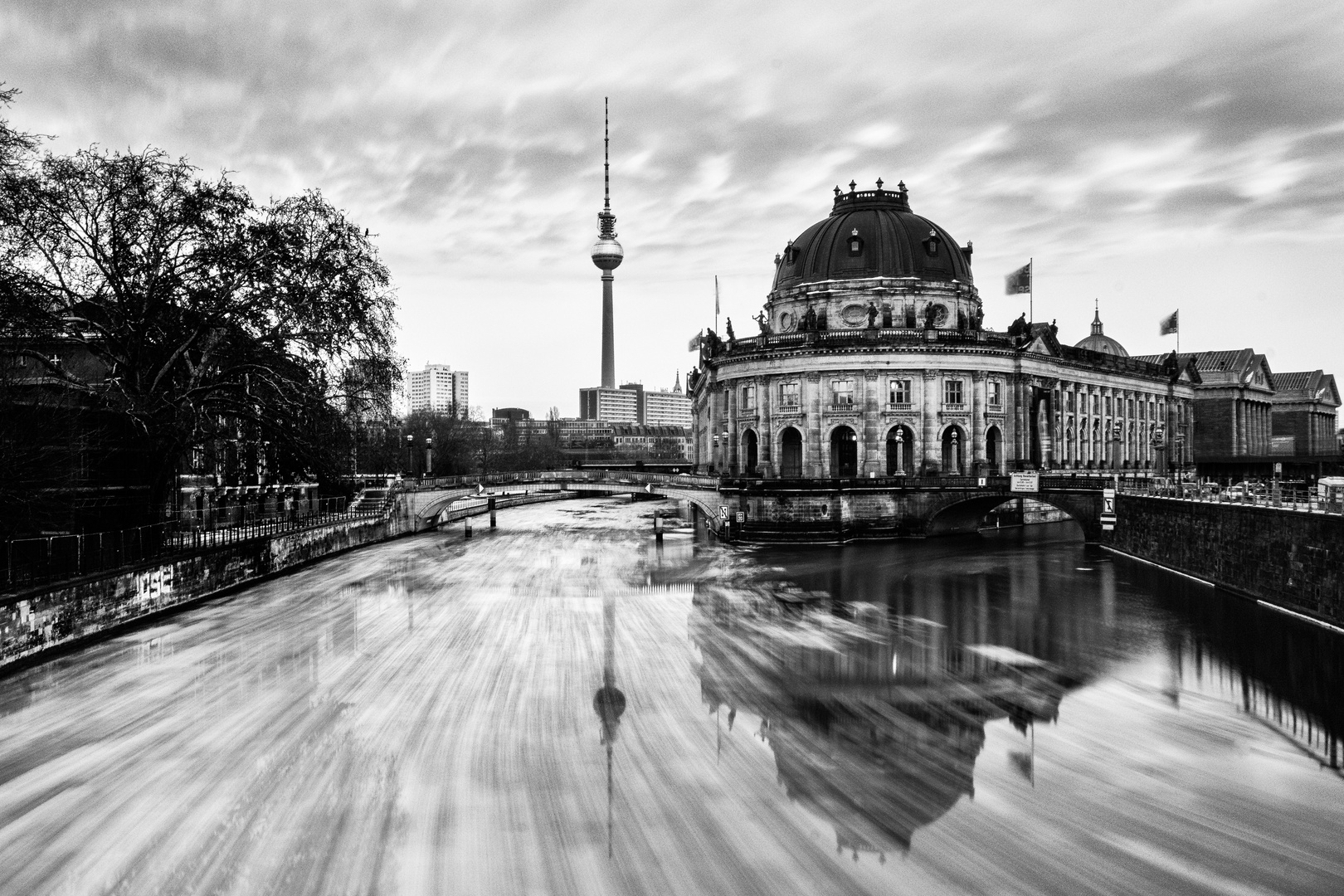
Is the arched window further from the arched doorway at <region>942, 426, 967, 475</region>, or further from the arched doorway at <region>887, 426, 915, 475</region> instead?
the arched doorway at <region>942, 426, 967, 475</region>

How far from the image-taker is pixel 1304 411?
144 metres

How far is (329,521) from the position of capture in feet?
193

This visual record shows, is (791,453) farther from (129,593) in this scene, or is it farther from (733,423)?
(129,593)

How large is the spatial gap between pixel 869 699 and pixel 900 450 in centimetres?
5737

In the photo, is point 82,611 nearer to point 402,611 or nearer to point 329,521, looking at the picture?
point 402,611

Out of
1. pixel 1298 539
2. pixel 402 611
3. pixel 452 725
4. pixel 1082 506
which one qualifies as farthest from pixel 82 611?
pixel 1082 506

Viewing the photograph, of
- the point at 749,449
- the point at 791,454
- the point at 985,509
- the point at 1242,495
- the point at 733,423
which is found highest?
the point at 733,423

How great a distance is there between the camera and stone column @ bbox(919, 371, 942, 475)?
7531 centimetres

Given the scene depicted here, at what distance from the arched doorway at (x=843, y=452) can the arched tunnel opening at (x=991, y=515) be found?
9.55m

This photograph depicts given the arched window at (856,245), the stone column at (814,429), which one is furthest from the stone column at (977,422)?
the arched window at (856,245)

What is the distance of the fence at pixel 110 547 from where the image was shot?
91.5 ft

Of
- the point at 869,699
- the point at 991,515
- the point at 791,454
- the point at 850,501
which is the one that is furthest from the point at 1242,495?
the point at 791,454

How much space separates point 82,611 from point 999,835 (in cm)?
2875

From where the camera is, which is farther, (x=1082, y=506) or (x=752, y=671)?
(x=1082, y=506)
